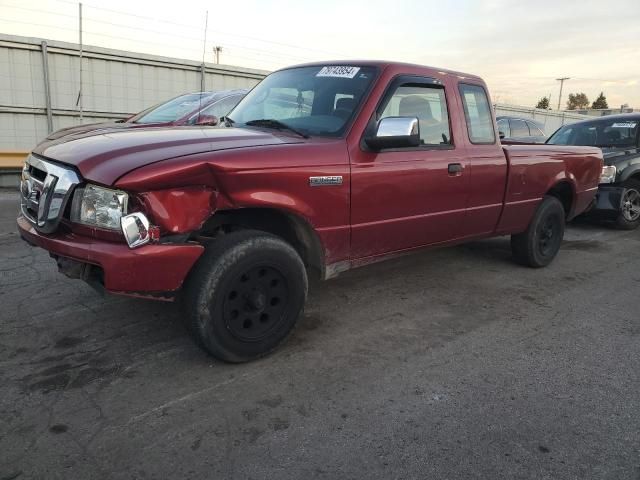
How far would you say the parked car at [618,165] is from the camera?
7.38 metres

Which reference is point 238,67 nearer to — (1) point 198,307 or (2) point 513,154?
(2) point 513,154

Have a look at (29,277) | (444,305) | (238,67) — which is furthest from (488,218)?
(238,67)

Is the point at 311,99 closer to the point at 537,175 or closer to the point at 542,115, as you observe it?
the point at 537,175

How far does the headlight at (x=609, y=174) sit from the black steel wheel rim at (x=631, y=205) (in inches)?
11.9

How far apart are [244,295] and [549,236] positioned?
12.6 ft

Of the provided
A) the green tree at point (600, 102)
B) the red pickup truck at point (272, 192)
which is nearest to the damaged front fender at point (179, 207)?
the red pickup truck at point (272, 192)

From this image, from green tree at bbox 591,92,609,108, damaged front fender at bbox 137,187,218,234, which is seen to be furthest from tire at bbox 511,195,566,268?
green tree at bbox 591,92,609,108

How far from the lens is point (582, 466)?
2.27 m

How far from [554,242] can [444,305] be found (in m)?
2.06

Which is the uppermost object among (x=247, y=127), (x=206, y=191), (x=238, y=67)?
(x=238, y=67)

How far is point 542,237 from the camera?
5387 mm

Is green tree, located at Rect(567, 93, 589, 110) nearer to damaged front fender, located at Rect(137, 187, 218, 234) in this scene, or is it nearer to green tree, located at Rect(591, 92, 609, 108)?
green tree, located at Rect(591, 92, 609, 108)

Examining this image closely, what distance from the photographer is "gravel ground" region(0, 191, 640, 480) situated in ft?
7.39

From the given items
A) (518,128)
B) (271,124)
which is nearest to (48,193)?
(271,124)
